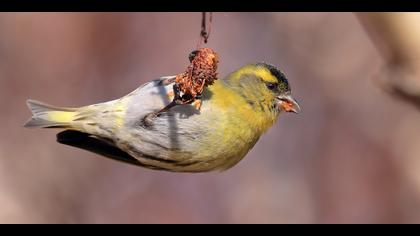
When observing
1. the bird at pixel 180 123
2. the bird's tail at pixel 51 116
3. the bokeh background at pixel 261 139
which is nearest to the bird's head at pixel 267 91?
the bird at pixel 180 123

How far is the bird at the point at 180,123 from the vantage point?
8.03ft

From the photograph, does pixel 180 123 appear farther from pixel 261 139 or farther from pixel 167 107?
pixel 261 139

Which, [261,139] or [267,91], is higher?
[261,139]

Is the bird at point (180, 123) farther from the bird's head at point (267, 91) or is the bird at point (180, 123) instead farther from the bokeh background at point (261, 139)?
the bokeh background at point (261, 139)

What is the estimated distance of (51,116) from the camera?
2611 mm

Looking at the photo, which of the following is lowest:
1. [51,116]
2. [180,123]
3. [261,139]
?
[180,123]

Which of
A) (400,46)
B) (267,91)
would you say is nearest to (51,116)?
(267,91)

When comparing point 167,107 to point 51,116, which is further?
point 51,116

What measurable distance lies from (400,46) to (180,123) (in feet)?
2.84

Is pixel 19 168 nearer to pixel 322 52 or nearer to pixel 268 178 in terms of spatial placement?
pixel 268 178

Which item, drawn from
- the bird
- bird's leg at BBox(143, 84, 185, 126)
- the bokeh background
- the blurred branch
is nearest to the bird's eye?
the bird

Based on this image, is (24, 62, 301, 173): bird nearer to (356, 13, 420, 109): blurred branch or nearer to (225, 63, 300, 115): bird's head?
(225, 63, 300, 115): bird's head

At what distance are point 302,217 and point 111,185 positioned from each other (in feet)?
4.05

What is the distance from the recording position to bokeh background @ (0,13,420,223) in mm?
4199
